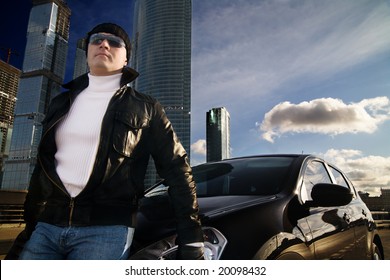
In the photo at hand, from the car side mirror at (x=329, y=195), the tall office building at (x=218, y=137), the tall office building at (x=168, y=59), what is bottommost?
the car side mirror at (x=329, y=195)

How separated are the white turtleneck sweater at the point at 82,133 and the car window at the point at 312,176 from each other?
144cm

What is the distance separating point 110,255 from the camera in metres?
1.32

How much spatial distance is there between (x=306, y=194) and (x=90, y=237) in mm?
1529

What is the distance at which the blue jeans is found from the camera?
4.29ft

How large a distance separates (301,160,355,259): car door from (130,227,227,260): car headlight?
79 centimetres

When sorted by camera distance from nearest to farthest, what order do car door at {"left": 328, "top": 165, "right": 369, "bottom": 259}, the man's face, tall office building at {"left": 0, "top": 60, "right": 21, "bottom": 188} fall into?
1. the man's face
2. car door at {"left": 328, "top": 165, "right": 369, "bottom": 259}
3. tall office building at {"left": 0, "top": 60, "right": 21, "bottom": 188}

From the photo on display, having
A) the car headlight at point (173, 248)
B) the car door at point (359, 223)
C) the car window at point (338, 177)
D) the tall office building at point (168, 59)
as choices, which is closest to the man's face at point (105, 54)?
the car headlight at point (173, 248)

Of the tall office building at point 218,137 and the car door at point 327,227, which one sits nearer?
the car door at point 327,227

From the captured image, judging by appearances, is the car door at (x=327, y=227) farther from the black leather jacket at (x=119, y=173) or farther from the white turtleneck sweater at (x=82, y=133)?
the white turtleneck sweater at (x=82, y=133)

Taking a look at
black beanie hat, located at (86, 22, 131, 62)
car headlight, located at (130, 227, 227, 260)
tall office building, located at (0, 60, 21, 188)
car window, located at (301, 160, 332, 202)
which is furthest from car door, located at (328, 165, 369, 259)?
tall office building, located at (0, 60, 21, 188)

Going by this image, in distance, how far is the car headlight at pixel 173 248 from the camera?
137 cm

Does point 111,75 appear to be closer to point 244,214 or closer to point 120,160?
point 120,160

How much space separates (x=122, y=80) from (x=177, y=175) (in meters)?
0.61

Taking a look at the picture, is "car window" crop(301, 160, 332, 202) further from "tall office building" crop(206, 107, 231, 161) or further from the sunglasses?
"tall office building" crop(206, 107, 231, 161)
